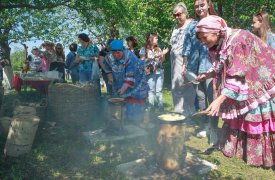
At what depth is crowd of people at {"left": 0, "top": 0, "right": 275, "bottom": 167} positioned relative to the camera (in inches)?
136

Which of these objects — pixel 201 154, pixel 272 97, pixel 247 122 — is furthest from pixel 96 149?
pixel 272 97

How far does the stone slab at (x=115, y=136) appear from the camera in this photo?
5.24 metres

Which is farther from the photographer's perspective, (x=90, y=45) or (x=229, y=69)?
(x=90, y=45)

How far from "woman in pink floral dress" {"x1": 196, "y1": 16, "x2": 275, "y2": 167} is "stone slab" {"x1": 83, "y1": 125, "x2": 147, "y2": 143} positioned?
76.5 inches

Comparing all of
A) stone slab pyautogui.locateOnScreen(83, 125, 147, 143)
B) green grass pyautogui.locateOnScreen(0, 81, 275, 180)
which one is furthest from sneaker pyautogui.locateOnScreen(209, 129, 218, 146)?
stone slab pyautogui.locateOnScreen(83, 125, 147, 143)

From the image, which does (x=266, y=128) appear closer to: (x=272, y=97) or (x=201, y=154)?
(x=272, y=97)

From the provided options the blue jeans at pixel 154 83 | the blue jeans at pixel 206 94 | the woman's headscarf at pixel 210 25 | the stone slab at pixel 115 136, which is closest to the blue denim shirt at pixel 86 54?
the blue jeans at pixel 154 83

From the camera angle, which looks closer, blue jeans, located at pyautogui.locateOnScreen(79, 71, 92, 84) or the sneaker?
the sneaker

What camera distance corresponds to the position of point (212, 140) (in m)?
4.88

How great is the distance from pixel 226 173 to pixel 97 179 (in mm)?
1836

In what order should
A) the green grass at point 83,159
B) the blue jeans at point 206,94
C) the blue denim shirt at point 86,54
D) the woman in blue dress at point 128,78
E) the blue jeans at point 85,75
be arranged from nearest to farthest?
the green grass at point 83,159, the blue jeans at point 206,94, the woman in blue dress at point 128,78, the blue denim shirt at point 86,54, the blue jeans at point 85,75

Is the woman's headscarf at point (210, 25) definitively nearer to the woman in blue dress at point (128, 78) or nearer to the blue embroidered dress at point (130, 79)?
the woman in blue dress at point (128, 78)

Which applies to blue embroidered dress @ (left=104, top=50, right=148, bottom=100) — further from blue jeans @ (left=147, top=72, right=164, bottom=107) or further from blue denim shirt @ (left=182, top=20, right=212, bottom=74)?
blue jeans @ (left=147, top=72, right=164, bottom=107)

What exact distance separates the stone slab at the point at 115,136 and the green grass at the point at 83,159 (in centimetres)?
10
